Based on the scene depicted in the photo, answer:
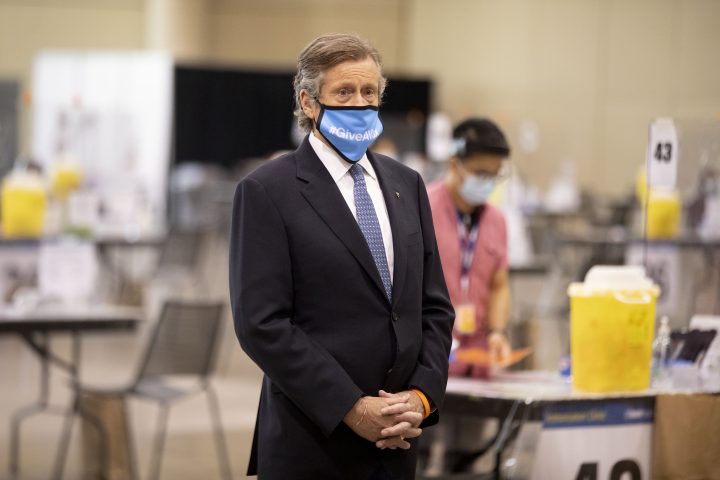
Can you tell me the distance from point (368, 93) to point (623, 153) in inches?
490

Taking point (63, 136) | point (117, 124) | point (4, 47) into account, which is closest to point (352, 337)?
point (63, 136)

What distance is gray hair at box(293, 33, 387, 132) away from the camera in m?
2.50

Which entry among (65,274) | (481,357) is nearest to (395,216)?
(481,357)

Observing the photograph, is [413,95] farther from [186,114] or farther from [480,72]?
[186,114]

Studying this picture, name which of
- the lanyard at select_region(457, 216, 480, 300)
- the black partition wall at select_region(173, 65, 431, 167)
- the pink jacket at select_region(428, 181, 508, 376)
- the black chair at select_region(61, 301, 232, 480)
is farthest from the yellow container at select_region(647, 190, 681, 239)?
the black partition wall at select_region(173, 65, 431, 167)

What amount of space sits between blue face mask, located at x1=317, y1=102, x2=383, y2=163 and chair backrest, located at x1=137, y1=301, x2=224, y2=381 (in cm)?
271

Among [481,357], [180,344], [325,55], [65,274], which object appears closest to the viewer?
[325,55]

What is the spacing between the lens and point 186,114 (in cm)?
1895

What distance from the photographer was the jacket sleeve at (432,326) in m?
2.54

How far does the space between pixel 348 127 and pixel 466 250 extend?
1.51 m

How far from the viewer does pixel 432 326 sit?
2.61 meters

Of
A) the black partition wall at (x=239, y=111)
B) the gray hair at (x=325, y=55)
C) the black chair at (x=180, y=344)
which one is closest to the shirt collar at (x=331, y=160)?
the gray hair at (x=325, y=55)

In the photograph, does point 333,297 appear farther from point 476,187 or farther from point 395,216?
point 476,187

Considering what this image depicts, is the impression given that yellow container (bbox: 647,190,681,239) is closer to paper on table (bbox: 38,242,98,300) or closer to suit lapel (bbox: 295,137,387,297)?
paper on table (bbox: 38,242,98,300)
